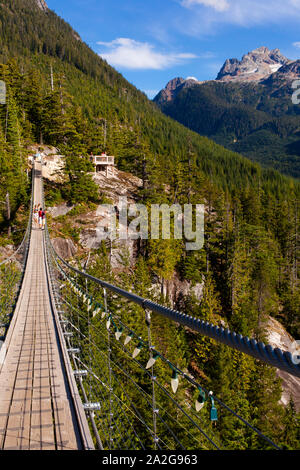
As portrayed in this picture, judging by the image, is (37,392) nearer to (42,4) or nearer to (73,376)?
(73,376)

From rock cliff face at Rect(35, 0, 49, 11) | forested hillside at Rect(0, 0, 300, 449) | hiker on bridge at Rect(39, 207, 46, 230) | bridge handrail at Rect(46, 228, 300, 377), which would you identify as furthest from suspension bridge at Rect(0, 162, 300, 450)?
rock cliff face at Rect(35, 0, 49, 11)

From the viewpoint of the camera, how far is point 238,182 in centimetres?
7462

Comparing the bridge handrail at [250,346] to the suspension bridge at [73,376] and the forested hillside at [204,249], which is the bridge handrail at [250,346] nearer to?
the suspension bridge at [73,376]

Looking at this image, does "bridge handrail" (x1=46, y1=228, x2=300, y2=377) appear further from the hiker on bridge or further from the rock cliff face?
the rock cliff face

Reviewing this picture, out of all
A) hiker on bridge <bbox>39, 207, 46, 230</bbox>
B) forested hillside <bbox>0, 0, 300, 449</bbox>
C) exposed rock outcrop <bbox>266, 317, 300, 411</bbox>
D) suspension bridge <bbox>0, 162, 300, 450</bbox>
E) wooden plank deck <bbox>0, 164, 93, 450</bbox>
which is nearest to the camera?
suspension bridge <bbox>0, 162, 300, 450</bbox>

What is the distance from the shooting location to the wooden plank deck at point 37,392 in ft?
9.46

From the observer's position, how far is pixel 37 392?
3680 mm

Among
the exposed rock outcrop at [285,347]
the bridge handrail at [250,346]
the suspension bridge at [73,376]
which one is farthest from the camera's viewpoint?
the exposed rock outcrop at [285,347]

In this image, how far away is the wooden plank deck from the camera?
2885mm

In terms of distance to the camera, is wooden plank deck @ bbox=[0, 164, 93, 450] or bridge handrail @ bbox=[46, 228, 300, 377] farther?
wooden plank deck @ bbox=[0, 164, 93, 450]

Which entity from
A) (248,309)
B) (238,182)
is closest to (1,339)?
(248,309)

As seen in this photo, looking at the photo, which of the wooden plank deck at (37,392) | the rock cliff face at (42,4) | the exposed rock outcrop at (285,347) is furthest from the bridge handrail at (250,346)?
the rock cliff face at (42,4)

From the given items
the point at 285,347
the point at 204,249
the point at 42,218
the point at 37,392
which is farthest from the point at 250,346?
the point at 285,347
